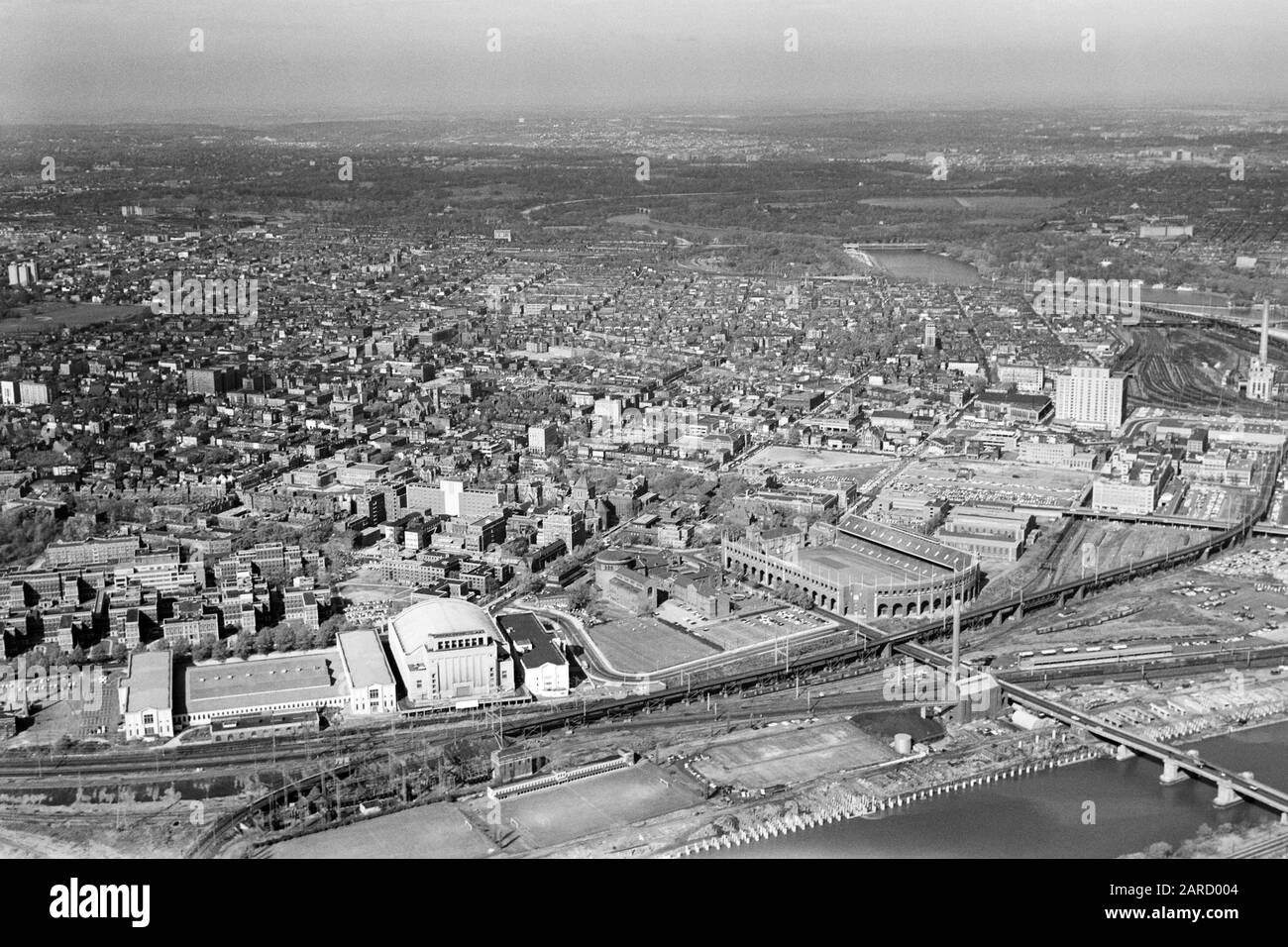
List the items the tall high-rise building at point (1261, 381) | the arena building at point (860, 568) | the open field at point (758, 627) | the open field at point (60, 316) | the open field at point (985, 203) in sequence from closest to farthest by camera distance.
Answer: the open field at point (758, 627) < the arena building at point (860, 568) < the tall high-rise building at point (1261, 381) < the open field at point (60, 316) < the open field at point (985, 203)

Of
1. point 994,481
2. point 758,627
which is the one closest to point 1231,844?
point 758,627

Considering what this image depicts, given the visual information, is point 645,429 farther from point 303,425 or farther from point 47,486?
point 47,486

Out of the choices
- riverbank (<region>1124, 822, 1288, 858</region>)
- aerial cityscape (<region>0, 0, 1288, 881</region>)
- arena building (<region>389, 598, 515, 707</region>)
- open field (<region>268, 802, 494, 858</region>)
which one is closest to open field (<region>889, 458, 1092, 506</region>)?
aerial cityscape (<region>0, 0, 1288, 881</region>)

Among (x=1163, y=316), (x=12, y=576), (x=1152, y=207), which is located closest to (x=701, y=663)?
(x=12, y=576)

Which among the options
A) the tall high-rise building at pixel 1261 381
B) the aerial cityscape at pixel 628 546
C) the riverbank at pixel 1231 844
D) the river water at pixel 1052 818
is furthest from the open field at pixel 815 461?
the riverbank at pixel 1231 844

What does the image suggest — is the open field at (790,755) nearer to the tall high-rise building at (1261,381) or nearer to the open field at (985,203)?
the tall high-rise building at (1261,381)

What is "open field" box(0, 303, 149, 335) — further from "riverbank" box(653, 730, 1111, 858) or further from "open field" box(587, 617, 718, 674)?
"riverbank" box(653, 730, 1111, 858)
